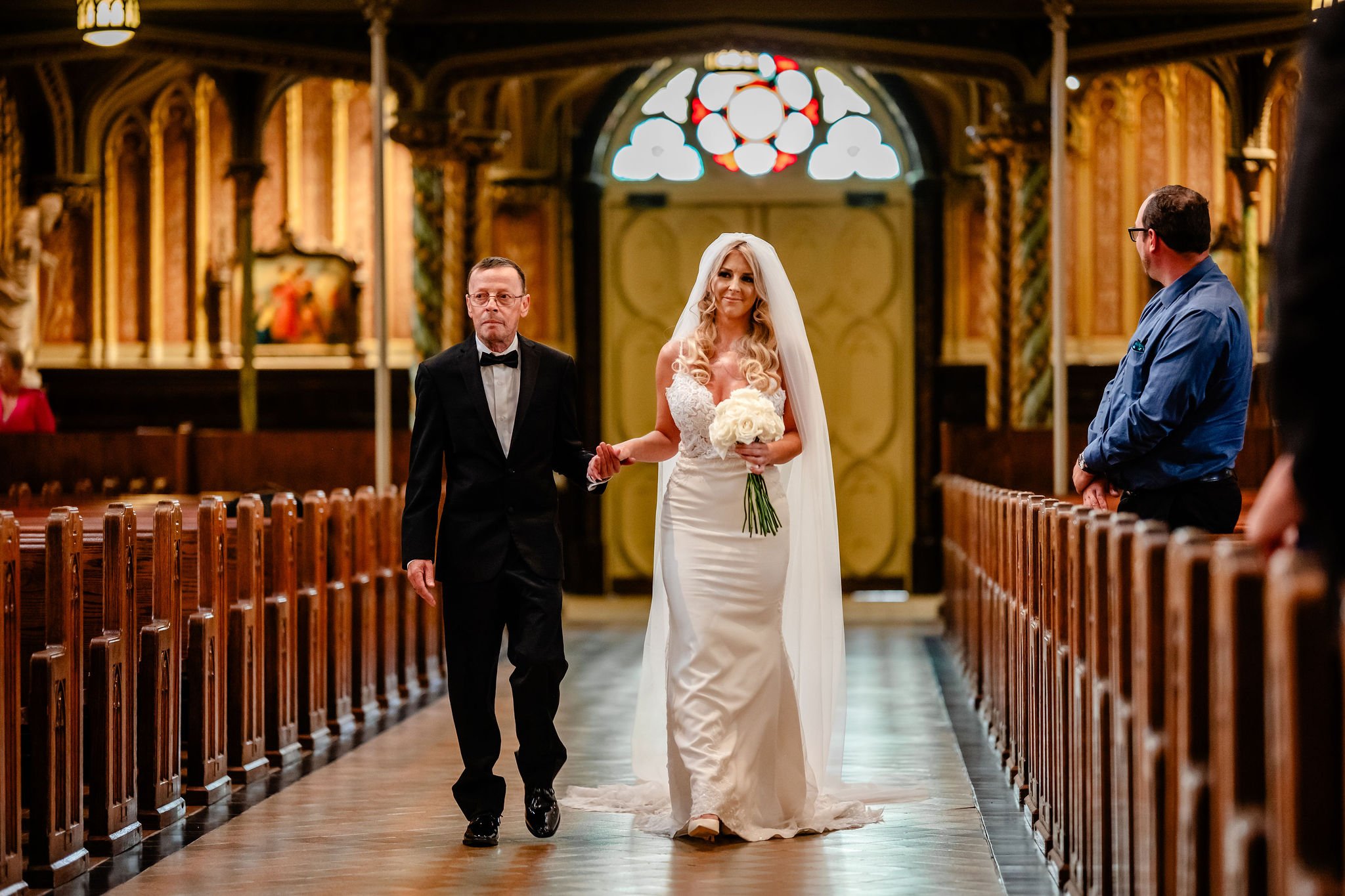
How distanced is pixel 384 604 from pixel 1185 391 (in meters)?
4.85

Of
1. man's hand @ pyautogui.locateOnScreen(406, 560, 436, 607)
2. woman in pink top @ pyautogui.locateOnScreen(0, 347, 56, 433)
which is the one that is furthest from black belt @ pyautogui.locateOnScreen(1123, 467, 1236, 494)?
woman in pink top @ pyautogui.locateOnScreen(0, 347, 56, 433)

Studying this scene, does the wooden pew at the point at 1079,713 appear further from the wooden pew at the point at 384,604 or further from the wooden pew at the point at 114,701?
the wooden pew at the point at 384,604

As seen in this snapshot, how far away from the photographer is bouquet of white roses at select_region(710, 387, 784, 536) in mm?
4992

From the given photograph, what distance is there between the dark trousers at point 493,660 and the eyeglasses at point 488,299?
765mm

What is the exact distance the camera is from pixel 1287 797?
7.18ft

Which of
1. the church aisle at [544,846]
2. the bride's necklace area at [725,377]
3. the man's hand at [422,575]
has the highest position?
the bride's necklace area at [725,377]

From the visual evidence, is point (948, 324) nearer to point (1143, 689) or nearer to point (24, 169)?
point (24, 169)

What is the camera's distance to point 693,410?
202 inches

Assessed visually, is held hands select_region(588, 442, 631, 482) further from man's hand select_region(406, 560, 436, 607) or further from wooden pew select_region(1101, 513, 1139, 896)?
wooden pew select_region(1101, 513, 1139, 896)

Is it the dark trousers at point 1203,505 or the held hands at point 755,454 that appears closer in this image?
the dark trousers at point 1203,505

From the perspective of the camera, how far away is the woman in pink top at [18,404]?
11.0 m

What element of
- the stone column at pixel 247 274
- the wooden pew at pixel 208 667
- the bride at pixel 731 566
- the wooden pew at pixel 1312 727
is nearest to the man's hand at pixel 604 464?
the bride at pixel 731 566

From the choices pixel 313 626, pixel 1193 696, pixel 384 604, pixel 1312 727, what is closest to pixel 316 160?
pixel 384 604

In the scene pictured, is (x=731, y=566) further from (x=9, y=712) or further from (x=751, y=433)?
(x=9, y=712)
